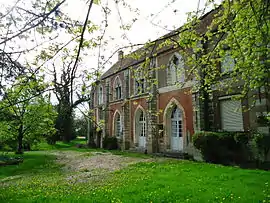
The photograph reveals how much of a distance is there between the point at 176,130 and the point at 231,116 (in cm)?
538

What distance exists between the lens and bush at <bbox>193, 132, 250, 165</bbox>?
13.1 m

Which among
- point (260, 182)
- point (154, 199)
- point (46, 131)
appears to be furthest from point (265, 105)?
point (46, 131)

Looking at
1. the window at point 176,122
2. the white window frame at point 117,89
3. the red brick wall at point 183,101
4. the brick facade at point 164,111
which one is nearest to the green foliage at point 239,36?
the brick facade at point 164,111

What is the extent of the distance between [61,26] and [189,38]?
9.42 ft

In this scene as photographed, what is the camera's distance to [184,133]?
17359mm

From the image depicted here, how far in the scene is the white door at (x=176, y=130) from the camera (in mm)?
18266

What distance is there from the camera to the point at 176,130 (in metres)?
18.8

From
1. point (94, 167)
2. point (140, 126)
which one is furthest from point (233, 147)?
point (140, 126)

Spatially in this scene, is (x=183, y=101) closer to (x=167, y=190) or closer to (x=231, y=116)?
(x=231, y=116)

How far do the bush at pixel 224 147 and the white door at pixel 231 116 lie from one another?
2.41ft

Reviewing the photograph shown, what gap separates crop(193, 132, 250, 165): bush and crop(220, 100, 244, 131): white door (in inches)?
28.9

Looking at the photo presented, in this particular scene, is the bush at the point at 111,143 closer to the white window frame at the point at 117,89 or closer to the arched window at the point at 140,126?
the arched window at the point at 140,126

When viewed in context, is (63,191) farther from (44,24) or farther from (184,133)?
(184,133)

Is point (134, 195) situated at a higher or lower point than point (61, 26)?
lower
